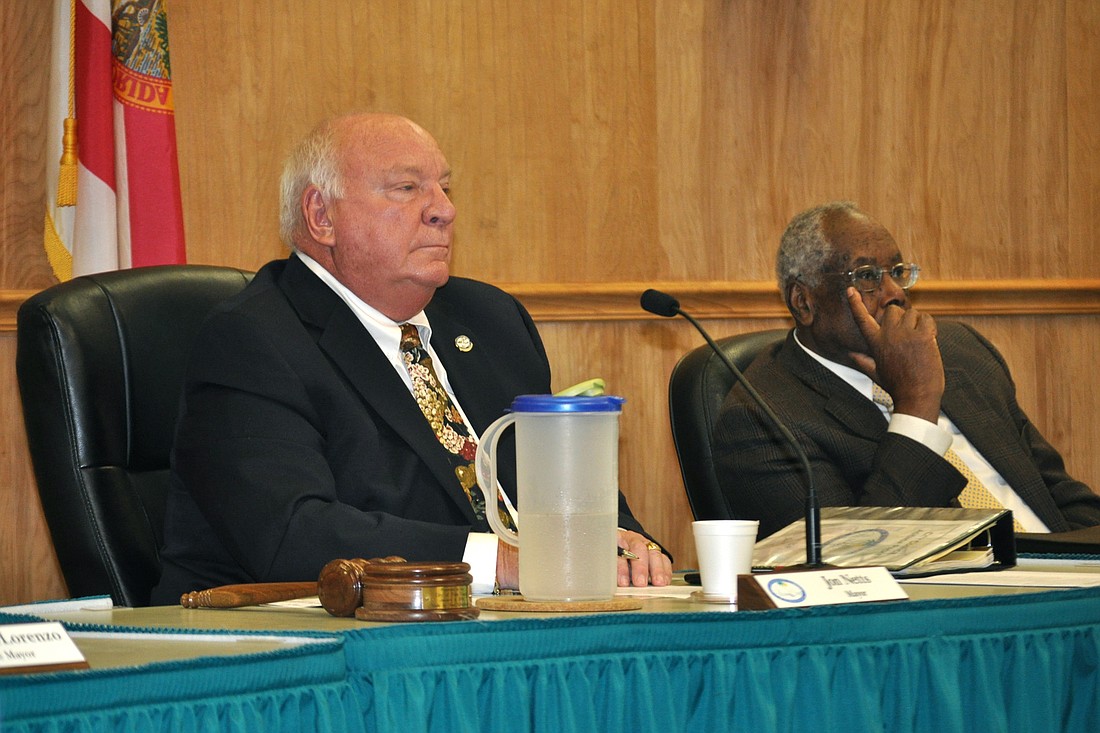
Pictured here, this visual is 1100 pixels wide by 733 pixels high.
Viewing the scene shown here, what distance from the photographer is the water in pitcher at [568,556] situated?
1.44 metres

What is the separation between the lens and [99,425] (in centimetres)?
220

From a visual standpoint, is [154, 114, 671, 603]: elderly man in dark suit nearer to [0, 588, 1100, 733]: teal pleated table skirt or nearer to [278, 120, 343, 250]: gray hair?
[278, 120, 343, 250]: gray hair

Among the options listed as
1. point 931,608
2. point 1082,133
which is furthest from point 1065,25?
point 931,608

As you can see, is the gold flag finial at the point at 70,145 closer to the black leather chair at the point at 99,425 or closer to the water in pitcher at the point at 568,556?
the black leather chair at the point at 99,425

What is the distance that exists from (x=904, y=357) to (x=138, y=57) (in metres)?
1.86

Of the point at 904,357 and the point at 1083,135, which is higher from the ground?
the point at 1083,135

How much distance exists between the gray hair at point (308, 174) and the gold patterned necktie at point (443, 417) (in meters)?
0.27

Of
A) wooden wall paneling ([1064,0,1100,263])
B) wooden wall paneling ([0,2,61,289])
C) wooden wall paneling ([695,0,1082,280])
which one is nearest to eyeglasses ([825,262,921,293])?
wooden wall paneling ([695,0,1082,280])

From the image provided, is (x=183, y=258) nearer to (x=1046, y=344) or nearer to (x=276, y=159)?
(x=276, y=159)

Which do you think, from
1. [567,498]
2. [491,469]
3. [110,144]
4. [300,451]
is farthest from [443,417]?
[110,144]

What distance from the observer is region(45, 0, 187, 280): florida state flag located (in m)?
3.15

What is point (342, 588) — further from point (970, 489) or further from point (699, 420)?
point (970, 489)

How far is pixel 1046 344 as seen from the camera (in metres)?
4.02

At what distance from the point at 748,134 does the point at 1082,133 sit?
1012mm
